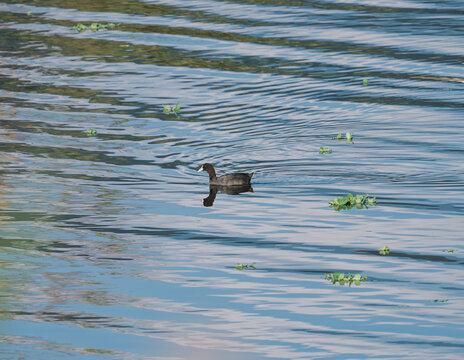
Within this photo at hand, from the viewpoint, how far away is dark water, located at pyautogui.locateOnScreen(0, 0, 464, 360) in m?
12.1

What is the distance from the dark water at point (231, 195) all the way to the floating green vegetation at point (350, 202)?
20 cm

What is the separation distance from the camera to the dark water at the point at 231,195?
39.8 feet

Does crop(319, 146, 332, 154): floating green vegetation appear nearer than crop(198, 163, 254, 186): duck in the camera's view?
No

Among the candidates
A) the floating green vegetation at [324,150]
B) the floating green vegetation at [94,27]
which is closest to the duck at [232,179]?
the floating green vegetation at [324,150]

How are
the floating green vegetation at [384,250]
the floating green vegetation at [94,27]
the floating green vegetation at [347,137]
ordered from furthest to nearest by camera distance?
the floating green vegetation at [94,27] → the floating green vegetation at [347,137] → the floating green vegetation at [384,250]

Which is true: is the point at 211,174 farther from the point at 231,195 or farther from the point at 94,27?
the point at 94,27

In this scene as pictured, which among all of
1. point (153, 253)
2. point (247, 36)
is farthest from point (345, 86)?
point (153, 253)

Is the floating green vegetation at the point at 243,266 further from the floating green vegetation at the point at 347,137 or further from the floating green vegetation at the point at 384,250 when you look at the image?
the floating green vegetation at the point at 347,137

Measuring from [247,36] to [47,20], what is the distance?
6.87 meters

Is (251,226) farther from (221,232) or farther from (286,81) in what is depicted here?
(286,81)

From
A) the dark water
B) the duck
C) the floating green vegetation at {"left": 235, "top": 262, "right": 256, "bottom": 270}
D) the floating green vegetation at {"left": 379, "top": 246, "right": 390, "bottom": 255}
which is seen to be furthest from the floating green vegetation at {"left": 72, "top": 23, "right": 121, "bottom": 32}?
the floating green vegetation at {"left": 379, "top": 246, "right": 390, "bottom": 255}

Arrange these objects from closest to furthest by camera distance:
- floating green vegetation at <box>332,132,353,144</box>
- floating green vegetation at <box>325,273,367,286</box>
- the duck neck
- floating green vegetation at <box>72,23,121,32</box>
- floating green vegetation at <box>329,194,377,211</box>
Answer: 1. floating green vegetation at <box>325,273,367,286</box>
2. floating green vegetation at <box>329,194,377,211</box>
3. the duck neck
4. floating green vegetation at <box>332,132,353,144</box>
5. floating green vegetation at <box>72,23,121,32</box>

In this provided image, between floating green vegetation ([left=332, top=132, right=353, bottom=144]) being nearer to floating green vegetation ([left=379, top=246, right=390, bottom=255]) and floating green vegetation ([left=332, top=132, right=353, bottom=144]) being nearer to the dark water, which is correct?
the dark water

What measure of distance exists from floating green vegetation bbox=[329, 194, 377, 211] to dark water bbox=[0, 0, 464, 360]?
0.66 feet
